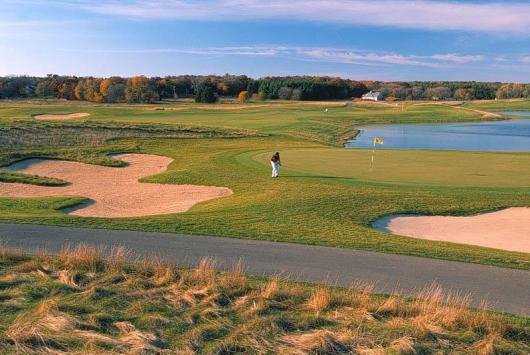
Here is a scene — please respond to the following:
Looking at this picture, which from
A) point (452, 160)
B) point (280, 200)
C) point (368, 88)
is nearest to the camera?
point (280, 200)

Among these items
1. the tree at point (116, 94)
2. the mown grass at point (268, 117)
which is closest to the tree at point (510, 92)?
the mown grass at point (268, 117)

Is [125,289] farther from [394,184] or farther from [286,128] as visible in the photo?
[286,128]

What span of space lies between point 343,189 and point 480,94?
583 ft

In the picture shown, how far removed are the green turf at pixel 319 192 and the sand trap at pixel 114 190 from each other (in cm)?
107

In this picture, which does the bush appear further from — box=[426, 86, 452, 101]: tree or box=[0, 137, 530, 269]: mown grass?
box=[0, 137, 530, 269]: mown grass

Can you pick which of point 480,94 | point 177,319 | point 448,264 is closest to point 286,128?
point 448,264

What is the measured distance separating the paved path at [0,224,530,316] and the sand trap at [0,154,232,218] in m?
6.20

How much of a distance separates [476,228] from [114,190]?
1571cm

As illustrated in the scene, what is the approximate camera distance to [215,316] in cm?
989

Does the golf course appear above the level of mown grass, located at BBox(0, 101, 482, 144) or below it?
below

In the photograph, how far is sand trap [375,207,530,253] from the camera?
17953 millimetres

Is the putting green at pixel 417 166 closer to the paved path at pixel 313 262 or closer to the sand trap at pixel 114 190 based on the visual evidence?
the sand trap at pixel 114 190

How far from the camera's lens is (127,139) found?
4684 centimetres

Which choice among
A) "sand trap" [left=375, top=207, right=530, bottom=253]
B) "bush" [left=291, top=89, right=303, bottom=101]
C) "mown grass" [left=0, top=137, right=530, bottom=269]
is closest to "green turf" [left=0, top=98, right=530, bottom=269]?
"mown grass" [left=0, top=137, right=530, bottom=269]
